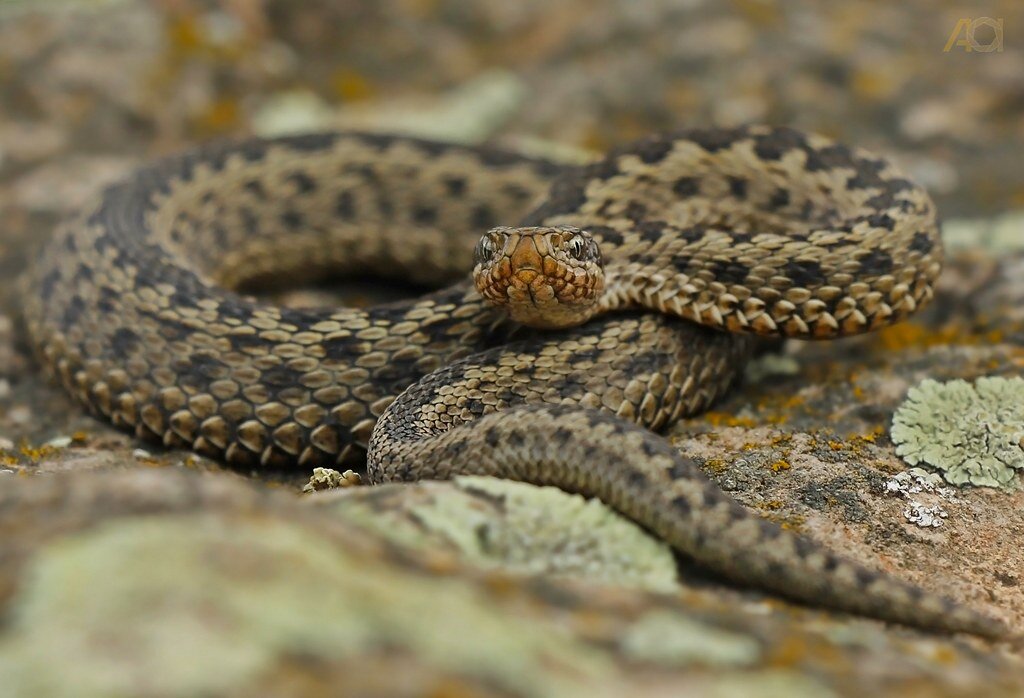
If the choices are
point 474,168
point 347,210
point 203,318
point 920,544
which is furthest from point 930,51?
point 203,318

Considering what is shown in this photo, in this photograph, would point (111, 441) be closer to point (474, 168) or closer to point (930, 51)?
point (474, 168)

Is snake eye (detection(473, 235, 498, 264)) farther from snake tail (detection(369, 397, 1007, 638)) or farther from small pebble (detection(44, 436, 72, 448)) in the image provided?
small pebble (detection(44, 436, 72, 448))

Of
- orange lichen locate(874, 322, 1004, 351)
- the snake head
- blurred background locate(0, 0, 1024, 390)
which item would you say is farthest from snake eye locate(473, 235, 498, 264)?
blurred background locate(0, 0, 1024, 390)

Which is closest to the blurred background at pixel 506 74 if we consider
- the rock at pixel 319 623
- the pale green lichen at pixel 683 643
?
the rock at pixel 319 623

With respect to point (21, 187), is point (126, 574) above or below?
below

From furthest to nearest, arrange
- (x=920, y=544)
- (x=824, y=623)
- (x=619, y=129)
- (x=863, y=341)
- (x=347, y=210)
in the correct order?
(x=619, y=129) → (x=347, y=210) → (x=863, y=341) → (x=920, y=544) → (x=824, y=623)

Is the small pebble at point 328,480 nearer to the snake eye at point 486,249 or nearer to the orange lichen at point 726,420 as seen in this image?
the snake eye at point 486,249
